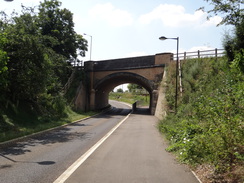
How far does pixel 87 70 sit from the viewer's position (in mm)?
31234

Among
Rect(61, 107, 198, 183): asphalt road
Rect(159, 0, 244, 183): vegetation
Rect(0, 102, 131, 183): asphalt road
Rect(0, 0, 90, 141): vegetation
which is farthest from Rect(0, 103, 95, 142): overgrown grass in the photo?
Rect(159, 0, 244, 183): vegetation

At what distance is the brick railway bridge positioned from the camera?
2609 cm

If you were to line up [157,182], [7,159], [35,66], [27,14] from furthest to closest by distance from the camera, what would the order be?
[27,14] < [35,66] < [7,159] < [157,182]

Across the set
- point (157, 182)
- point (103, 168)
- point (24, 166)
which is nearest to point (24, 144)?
point (24, 166)

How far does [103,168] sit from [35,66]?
425 inches

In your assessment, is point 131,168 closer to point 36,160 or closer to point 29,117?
point 36,160

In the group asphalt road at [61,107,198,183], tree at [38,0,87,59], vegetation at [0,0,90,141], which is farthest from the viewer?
tree at [38,0,87,59]

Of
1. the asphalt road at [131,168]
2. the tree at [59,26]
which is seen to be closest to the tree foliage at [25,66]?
the asphalt road at [131,168]

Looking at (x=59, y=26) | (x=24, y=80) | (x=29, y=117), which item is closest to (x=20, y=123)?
(x=29, y=117)

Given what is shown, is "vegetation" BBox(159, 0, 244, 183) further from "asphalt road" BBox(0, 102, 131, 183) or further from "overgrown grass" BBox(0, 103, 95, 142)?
"overgrown grass" BBox(0, 103, 95, 142)

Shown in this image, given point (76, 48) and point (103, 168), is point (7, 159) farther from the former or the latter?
point (76, 48)

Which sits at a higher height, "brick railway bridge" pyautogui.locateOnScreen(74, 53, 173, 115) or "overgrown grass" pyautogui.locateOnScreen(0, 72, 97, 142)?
"brick railway bridge" pyautogui.locateOnScreen(74, 53, 173, 115)

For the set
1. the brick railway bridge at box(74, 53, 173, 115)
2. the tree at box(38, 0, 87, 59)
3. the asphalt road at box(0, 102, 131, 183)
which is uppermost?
the tree at box(38, 0, 87, 59)

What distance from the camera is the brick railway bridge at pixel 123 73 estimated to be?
1027 inches
